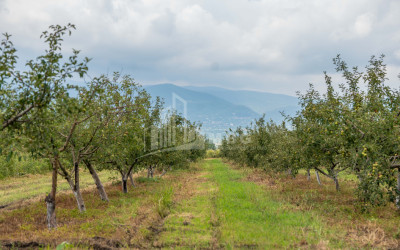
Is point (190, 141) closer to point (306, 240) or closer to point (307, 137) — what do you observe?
point (307, 137)

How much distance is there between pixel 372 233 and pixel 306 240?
2.28m

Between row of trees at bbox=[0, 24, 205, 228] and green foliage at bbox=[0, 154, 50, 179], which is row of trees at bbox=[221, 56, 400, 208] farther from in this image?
green foliage at bbox=[0, 154, 50, 179]

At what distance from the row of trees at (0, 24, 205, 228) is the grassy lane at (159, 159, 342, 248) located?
188 inches

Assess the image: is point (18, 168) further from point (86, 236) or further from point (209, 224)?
point (209, 224)

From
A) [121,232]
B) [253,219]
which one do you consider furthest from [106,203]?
[253,219]

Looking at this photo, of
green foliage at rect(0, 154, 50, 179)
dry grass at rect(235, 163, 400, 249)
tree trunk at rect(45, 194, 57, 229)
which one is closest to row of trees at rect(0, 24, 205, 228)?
tree trunk at rect(45, 194, 57, 229)

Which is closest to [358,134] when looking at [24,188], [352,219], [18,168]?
[352,219]

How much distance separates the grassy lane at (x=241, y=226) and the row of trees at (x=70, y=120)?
4.78 metres

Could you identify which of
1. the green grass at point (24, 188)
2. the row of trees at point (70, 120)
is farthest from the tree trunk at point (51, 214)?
the green grass at point (24, 188)

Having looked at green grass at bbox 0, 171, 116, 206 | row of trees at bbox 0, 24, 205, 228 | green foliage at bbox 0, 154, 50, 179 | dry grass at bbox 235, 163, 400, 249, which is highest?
row of trees at bbox 0, 24, 205, 228

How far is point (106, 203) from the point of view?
18.5m

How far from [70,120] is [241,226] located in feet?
27.9

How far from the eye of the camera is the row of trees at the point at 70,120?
7988 mm

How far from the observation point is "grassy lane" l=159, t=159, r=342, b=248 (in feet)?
33.0
